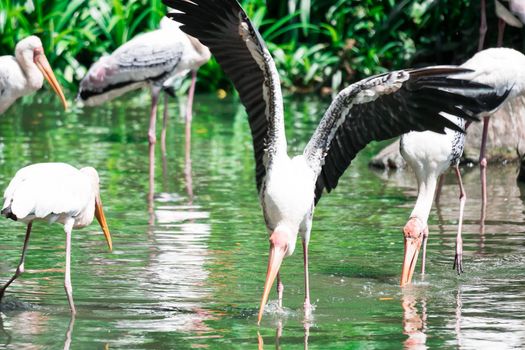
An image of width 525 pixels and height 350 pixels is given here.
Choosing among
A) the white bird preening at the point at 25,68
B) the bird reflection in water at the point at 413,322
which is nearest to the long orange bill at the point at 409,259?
the bird reflection in water at the point at 413,322

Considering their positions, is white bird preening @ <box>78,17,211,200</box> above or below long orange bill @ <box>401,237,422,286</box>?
above

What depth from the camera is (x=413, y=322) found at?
627 centimetres

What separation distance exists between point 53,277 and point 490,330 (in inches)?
102

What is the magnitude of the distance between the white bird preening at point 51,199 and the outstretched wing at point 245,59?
3.19 feet

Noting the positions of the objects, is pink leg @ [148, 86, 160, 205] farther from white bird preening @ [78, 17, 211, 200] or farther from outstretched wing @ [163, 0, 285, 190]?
outstretched wing @ [163, 0, 285, 190]

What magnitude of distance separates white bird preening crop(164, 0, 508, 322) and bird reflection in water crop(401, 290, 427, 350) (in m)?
0.53

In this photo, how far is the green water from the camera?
5984 millimetres

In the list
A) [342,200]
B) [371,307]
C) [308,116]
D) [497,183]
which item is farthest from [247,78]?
[308,116]

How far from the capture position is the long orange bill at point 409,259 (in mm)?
7258

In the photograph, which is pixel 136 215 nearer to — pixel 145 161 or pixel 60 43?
pixel 145 161

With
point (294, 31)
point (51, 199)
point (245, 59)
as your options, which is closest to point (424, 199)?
point (245, 59)

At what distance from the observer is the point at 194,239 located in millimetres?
8516

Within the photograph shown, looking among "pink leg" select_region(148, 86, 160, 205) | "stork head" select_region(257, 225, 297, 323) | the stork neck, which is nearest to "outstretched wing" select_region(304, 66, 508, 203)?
"stork head" select_region(257, 225, 297, 323)

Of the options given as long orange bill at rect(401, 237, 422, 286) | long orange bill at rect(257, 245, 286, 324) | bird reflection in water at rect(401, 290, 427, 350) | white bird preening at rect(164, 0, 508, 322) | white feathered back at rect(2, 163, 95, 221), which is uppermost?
white bird preening at rect(164, 0, 508, 322)
